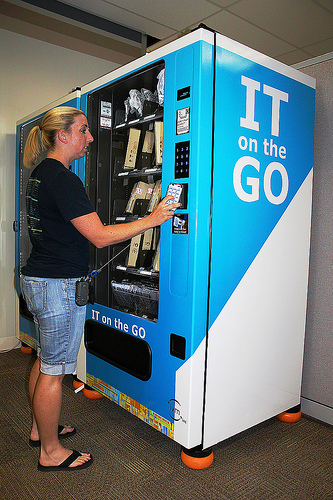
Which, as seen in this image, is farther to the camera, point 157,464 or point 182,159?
point 157,464

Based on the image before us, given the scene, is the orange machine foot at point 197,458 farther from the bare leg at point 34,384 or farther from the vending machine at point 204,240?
the bare leg at point 34,384

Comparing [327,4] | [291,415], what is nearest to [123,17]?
[327,4]

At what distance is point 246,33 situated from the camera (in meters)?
4.13

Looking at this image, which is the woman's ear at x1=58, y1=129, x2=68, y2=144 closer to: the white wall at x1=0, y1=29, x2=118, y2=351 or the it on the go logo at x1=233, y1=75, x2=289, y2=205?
the it on the go logo at x1=233, y1=75, x2=289, y2=205

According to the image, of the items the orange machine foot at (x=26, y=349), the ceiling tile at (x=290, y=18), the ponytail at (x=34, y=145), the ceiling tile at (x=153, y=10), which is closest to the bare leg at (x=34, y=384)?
the ponytail at (x=34, y=145)

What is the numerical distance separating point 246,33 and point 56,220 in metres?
3.56

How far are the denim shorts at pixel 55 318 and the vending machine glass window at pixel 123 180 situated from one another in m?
0.56

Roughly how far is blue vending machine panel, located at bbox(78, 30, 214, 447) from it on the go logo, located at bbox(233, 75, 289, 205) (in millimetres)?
219

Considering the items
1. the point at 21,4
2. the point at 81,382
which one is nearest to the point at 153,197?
the point at 81,382

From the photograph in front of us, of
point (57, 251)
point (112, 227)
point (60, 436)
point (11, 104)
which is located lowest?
point (60, 436)

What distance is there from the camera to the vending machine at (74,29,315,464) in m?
1.77

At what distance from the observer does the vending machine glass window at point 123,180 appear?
232cm

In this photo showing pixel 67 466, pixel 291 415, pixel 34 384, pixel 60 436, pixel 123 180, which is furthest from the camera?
pixel 123 180

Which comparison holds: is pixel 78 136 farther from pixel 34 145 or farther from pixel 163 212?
pixel 163 212
